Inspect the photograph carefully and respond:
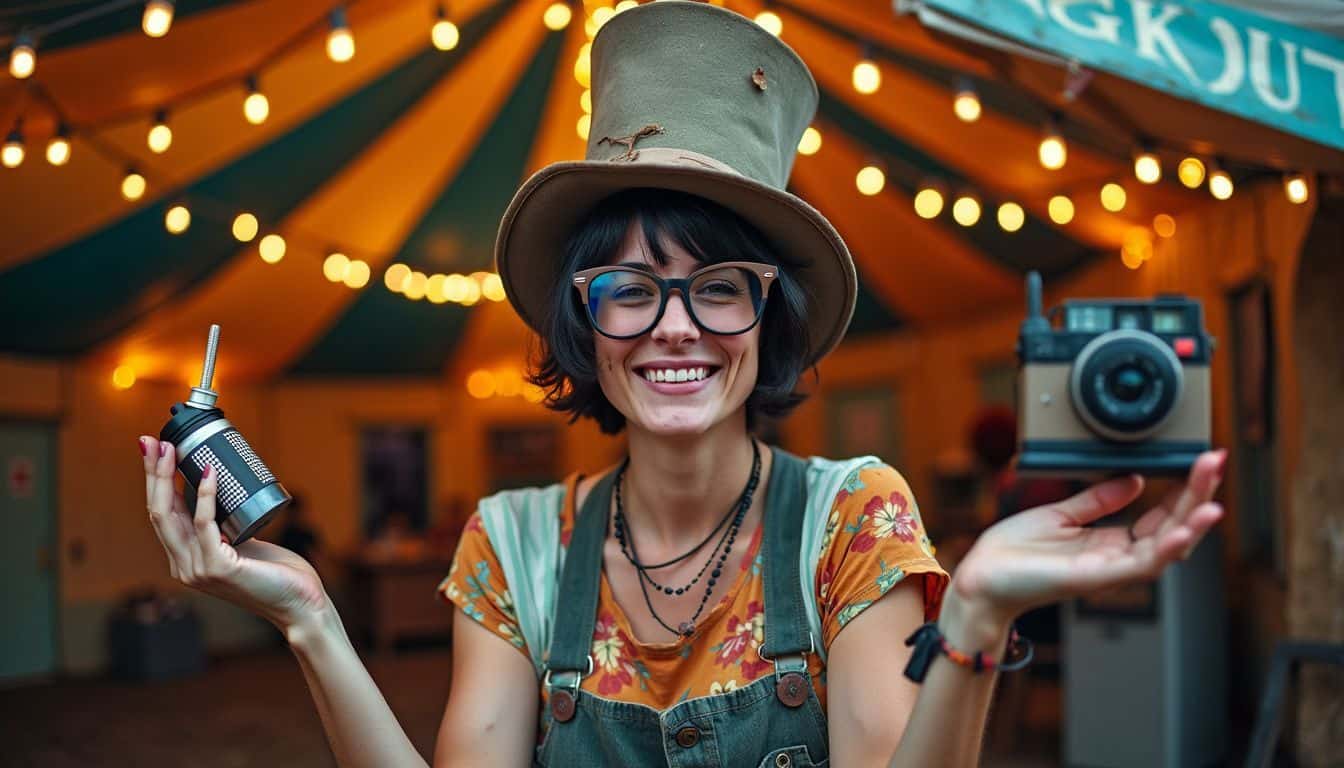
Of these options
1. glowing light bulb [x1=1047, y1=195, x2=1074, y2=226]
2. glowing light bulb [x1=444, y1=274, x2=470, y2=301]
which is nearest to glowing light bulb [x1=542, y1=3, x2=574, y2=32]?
glowing light bulb [x1=1047, y1=195, x2=1074, y2=226]

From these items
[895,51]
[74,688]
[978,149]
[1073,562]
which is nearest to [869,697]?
[1073,562]

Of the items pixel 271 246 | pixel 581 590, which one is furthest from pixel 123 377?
pixel 581 590

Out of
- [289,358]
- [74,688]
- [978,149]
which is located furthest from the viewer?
[289,358]

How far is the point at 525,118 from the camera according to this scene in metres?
6.67

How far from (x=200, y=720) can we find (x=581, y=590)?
5592 mm

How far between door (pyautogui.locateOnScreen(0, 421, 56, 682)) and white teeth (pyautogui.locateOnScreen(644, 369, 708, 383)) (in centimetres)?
740

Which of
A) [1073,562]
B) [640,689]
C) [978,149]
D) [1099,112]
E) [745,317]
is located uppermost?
[978,149]

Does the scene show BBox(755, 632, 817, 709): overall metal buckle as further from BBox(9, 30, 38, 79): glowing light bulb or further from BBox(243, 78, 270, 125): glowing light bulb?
BBox(243, 78, 270, 125): glowing light bulb

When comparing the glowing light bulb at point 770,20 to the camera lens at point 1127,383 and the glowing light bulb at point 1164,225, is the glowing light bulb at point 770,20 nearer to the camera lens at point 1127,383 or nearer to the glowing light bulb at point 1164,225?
the glowing light bulb at point 1164,225

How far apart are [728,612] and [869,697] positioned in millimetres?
243

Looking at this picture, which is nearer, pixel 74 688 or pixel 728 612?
pixel 728 612

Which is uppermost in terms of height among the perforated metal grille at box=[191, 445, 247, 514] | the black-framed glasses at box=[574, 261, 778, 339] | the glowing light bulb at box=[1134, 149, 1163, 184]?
the glowing light bulb at box=[1134, 149, 1163, 184]

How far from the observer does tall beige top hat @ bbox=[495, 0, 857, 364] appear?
1523 mm

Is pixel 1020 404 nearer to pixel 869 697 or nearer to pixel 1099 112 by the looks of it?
pixel 869 697
